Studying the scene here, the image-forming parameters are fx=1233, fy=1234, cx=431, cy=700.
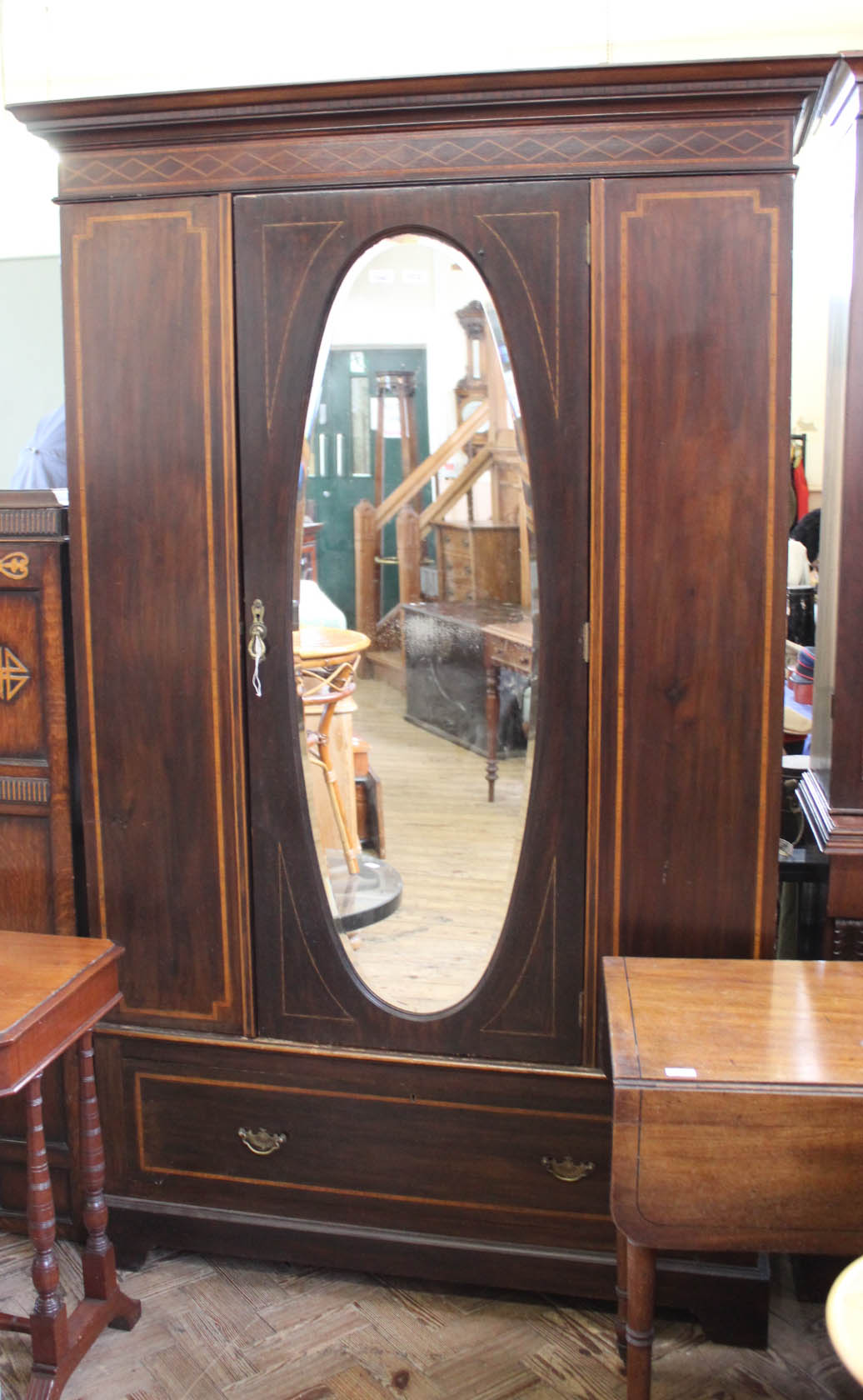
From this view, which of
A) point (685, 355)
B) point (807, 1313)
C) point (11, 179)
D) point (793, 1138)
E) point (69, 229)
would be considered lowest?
point (807, 1313)

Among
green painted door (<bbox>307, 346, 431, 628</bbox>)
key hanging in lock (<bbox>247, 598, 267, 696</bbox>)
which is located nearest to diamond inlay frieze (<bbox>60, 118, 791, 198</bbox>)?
green painted door (<bbox>307, 346, 431, 628</bbox>)

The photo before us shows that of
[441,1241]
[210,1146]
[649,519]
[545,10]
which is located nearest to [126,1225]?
[210,1146]

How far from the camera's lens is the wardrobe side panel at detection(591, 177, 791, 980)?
190cm

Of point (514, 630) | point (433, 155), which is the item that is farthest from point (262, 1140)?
point (433, 155)

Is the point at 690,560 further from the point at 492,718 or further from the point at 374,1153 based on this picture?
the point at 374,1153

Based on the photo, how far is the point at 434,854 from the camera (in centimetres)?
215

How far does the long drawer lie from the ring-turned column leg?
0.62 feet

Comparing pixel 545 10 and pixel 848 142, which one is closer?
pixel 848 142

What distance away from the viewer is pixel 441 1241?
2203mm

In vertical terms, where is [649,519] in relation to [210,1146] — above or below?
→ above

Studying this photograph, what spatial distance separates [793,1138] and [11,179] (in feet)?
13.5

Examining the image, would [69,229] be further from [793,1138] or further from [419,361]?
[793,1138]

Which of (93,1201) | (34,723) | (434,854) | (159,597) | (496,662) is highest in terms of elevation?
(159,597)

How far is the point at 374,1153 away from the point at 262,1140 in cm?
21
